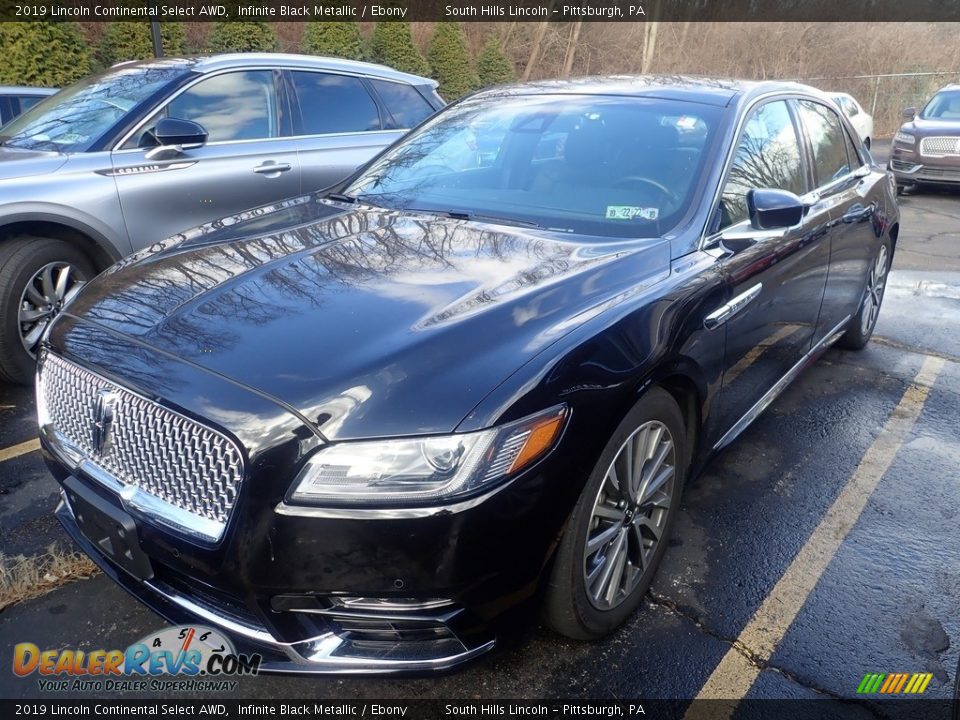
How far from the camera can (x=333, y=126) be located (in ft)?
18.0

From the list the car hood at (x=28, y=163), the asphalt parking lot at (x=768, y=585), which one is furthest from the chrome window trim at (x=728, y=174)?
the car hood at (x=28, y=163)

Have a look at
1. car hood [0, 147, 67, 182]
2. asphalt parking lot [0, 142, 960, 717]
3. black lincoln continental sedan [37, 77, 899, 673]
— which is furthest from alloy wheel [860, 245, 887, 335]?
car hood [0, 147, 67, 182]

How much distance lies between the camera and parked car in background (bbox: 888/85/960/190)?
11.7m

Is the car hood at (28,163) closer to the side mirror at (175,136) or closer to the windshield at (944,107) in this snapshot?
the side mirror at (175,136)

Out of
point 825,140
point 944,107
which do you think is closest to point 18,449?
Answer: point 825,140

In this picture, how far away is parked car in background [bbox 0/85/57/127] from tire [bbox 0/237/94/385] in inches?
158

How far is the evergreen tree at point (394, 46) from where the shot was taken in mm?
18719

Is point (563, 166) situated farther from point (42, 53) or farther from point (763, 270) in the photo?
point (42, 53)

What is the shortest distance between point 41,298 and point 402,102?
3081mm

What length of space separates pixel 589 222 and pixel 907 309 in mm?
4606

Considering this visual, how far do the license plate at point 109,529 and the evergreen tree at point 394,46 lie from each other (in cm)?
1810

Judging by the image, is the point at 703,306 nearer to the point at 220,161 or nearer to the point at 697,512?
the point at 697,512

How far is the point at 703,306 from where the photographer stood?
2553 mm

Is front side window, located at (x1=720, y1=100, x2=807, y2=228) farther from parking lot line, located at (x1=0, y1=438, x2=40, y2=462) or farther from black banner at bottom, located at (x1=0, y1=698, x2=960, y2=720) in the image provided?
parking lot line, located at (x1=0, y1=438, x2=40, y2=462)
